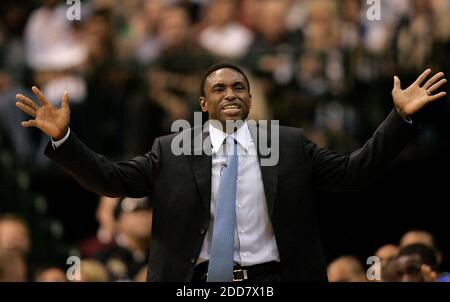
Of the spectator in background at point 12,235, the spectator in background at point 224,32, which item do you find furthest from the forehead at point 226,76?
the spectator in background at point 224,32

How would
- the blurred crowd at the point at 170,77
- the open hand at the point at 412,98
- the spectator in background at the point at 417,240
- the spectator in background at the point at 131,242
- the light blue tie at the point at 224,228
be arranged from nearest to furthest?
the light blue tie at the point at 224,228, the open hand at the point at 412,98, the spectator in background at the point at 417,240, the spectator in background at the point at 131,242, the blurred crowd at the point at 170,77

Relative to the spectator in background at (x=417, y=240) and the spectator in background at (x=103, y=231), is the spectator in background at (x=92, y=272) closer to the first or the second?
the spectator in background at (x=103, y=231)

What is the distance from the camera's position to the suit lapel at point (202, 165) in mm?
5344

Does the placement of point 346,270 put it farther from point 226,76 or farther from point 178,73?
point 178,73

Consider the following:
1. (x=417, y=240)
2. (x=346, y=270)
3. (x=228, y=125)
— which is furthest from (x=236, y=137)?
(x=417, y=240)

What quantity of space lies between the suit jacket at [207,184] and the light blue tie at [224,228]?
0.25ft

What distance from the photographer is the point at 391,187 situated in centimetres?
911

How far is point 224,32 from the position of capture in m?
10.6

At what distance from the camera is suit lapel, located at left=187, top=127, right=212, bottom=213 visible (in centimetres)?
534

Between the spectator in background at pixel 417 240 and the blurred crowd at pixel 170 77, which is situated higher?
Result: the blurred crowd at pixel 170 77

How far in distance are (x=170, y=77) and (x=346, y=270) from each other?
3442mm

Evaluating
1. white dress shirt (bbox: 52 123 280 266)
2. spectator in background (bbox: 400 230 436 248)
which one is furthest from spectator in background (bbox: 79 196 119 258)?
white dress shirt (bbox: 52 123 280 266)

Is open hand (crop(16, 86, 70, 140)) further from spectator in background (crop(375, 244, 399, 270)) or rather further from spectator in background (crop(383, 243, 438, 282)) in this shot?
spectator in background (crop(375, 244, 399, 270))

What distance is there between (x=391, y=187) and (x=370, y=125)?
0.70 metres
